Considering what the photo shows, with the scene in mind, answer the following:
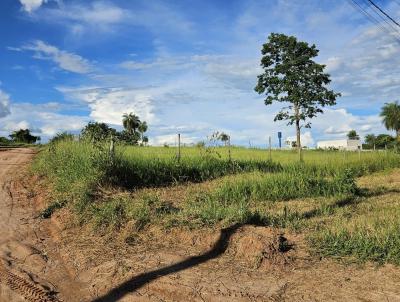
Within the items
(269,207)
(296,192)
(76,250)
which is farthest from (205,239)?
(296,192)

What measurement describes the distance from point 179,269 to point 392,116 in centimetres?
7931

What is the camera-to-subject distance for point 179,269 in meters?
6.59

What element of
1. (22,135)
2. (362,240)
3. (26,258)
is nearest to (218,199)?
(362,240)

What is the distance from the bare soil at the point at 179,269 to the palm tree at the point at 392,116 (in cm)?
7747

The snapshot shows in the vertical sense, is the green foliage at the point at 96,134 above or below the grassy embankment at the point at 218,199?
above

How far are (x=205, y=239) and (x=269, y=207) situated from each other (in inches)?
148

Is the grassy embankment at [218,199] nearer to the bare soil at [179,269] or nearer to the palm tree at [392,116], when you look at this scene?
the bare soil at [179,269]

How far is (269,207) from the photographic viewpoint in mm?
11117

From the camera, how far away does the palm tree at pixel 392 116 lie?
78312 mm

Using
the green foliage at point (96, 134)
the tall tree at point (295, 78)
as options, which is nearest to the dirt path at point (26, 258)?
the green foliage at point (96, 134)

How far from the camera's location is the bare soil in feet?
18.8

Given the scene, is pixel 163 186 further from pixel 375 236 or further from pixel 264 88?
pixel 264 88

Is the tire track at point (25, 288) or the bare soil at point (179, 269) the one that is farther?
the tire track at point (25, 288)

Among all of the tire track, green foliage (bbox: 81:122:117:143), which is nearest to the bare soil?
the tire track
